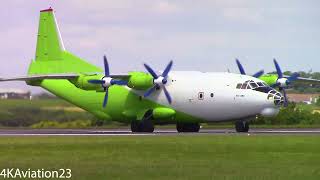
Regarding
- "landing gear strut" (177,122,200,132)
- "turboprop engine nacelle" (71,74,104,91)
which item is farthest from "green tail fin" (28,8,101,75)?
"landing gear strut" (177,122,200,132)

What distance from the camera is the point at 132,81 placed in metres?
55.3

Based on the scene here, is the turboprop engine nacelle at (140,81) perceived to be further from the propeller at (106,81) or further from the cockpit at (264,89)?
the cockpit at (264,89)

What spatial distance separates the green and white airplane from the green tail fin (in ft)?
7.51

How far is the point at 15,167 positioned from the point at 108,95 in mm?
31415

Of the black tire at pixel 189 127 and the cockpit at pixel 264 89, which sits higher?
the cockpit at pixel 264 89

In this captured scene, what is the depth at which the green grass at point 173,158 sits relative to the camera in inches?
980

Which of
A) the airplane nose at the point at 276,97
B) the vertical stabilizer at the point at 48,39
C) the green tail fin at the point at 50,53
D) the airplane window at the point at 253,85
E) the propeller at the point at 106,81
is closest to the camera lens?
the airplane nose at the point at 276,97

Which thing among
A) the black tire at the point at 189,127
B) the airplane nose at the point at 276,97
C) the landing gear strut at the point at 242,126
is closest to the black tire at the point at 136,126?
the black tire at the point at 189,127

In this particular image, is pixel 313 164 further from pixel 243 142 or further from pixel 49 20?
pixel 49 20

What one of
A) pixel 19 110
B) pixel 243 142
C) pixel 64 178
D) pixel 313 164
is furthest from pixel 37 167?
pixel 19 110

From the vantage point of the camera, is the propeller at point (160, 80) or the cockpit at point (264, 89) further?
the propeller at point (160, 80)

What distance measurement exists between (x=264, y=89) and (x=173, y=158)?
23589 millimetres

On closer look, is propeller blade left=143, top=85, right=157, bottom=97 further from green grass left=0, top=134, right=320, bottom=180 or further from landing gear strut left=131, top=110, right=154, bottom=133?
green grass left=0, top=134, right=320, bottom=180

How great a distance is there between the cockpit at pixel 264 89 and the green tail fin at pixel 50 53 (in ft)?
48.0
